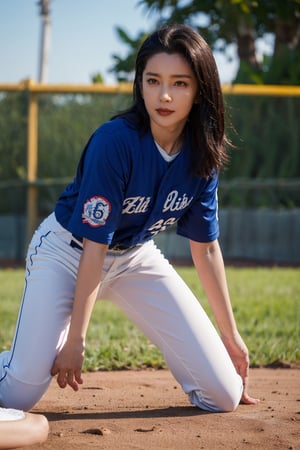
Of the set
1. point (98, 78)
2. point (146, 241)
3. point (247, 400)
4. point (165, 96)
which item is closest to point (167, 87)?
point (165, 96)

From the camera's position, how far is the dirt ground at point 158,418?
2.96m

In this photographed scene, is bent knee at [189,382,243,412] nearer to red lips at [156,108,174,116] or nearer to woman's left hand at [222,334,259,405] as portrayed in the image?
woman's left hand at [222,334,259,405]

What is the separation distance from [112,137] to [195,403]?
1178 mm

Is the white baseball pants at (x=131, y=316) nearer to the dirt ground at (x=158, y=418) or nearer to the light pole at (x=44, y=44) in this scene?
the dirt ground at (x=158, y=418)

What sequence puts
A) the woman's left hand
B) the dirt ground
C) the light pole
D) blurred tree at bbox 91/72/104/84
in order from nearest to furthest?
the dirt ground < the woman's left hand < blurred tree at bbox 91/72/104/84 < the light pole

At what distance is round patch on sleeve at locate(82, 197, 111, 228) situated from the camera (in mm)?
3104

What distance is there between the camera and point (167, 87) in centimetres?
319

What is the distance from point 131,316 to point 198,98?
97cm

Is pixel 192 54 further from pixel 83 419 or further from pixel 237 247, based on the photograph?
pixel 237 247

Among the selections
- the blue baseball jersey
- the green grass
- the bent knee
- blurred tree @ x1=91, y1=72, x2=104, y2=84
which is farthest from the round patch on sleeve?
blurred tree @ x1=91, y1=72, x2=104, y2=84

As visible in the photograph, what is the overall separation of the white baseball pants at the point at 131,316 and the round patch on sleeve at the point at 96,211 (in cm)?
31

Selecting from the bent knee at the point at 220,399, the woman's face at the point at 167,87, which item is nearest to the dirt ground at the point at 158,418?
the bent knee at the point at 220,399

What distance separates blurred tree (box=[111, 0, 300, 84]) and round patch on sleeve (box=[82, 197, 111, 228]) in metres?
9.00

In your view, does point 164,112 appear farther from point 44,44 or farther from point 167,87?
point 44,44
